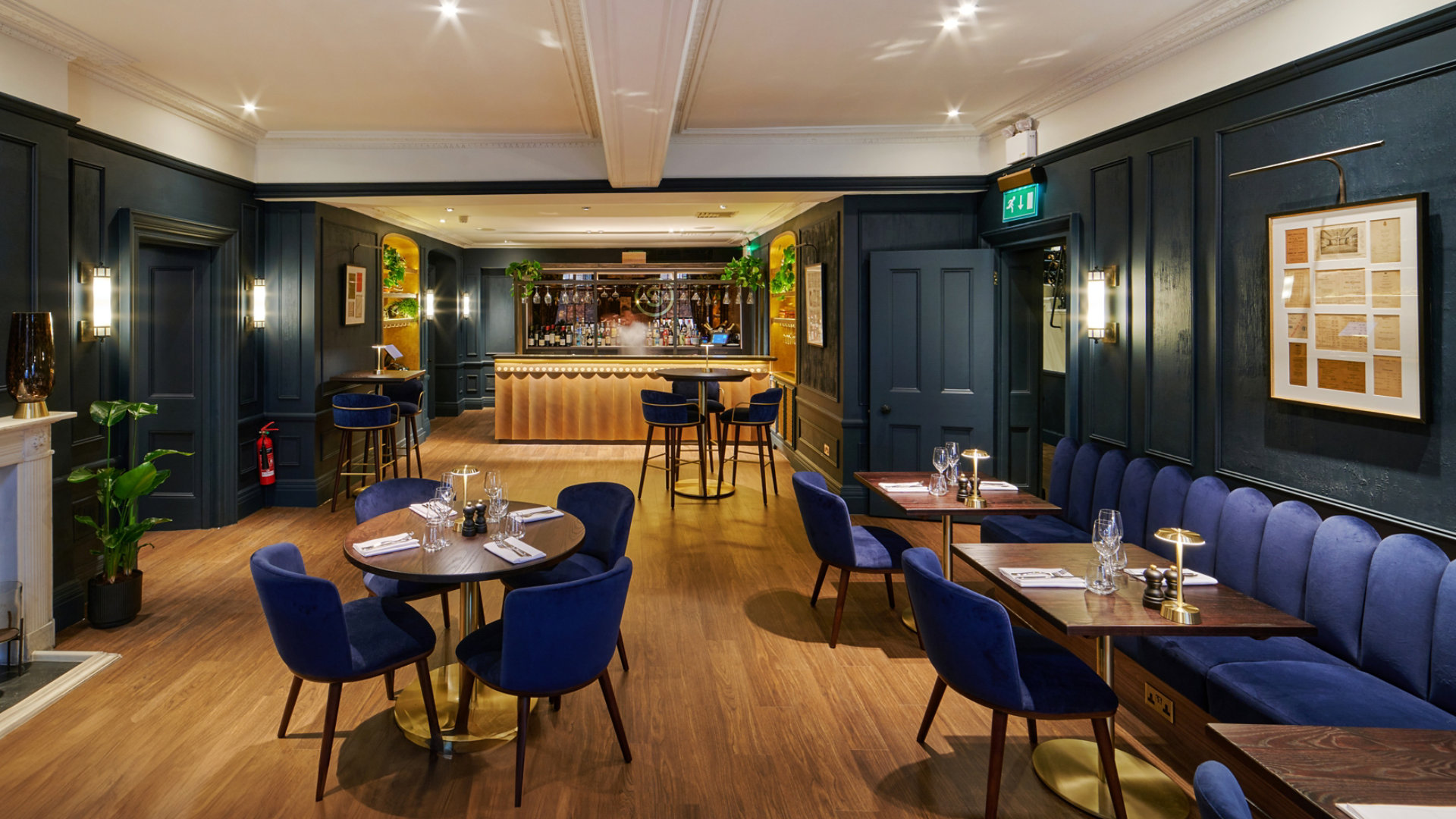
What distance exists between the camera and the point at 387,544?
3.02 metres

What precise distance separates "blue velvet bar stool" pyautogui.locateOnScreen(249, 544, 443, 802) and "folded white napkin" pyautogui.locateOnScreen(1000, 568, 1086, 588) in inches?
83.3

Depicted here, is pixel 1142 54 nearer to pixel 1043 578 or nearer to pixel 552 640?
pixel 1043 578

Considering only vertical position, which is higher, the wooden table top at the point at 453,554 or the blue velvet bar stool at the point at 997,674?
the wooden table top at the point at 453,554

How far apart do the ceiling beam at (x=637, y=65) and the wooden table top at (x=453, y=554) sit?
2.09 metres

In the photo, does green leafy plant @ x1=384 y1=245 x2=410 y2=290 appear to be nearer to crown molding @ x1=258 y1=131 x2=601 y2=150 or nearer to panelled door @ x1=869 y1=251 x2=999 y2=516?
crown molding @ x1=258 y1=131 x2=601 y2=150

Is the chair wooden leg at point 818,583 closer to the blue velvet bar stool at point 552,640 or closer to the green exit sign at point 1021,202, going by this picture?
the blue velvet bar stool at point 552,640

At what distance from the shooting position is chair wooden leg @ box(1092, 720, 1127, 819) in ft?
8.20

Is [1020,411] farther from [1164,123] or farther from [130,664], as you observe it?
[130,664]

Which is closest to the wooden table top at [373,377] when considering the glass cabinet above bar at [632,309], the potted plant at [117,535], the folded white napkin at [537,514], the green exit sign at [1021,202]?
the potted plant at [117,535]

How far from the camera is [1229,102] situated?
3.76 meters

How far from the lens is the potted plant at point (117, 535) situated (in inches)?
163

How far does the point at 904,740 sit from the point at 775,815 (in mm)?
728

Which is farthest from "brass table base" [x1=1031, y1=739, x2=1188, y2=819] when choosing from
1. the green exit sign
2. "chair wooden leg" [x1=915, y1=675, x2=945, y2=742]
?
the green exit sign

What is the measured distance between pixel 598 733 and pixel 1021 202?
15.2 feet
